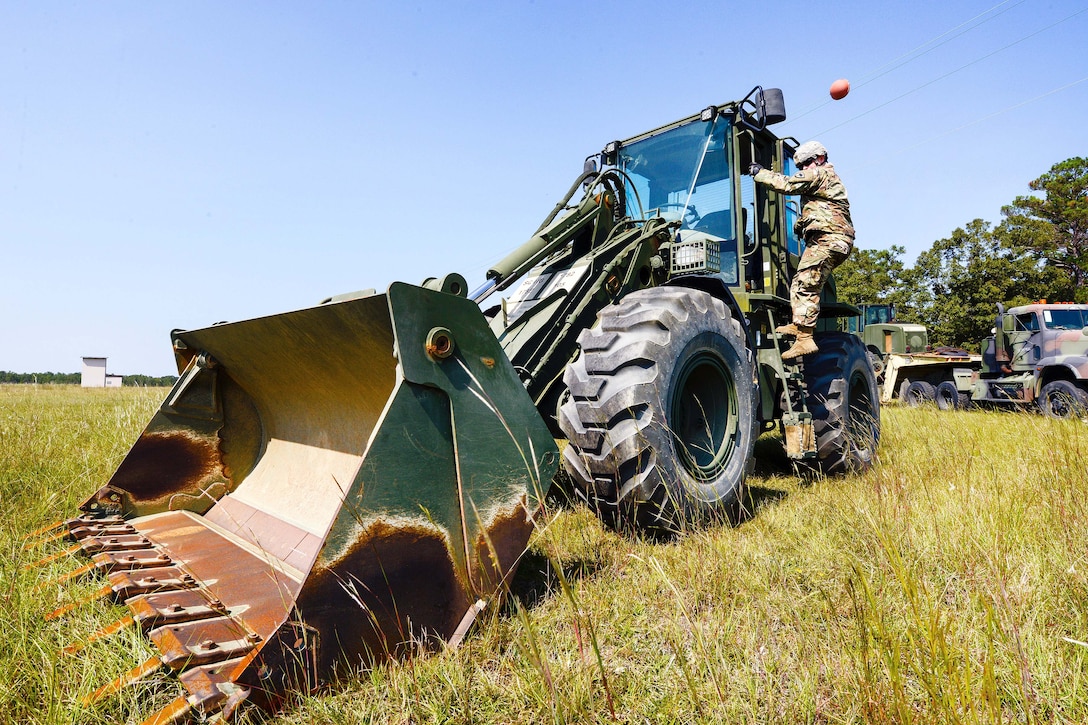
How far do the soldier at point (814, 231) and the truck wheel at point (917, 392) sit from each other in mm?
11119

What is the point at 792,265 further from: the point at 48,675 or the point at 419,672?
the point at 48,675

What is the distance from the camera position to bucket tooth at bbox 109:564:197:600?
2.21 m

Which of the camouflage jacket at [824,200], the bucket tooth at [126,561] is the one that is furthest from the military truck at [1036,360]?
the bucket tooth at [126,561]

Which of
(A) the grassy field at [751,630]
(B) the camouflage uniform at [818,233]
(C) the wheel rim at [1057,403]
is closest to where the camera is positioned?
(A) the grassy field at [751,630]

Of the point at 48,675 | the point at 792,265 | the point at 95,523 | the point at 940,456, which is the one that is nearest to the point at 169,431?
the point at 95,523

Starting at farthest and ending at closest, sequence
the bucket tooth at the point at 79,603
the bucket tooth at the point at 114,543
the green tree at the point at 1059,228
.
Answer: the green tree at the point at 1059,228, the bucket tooth at the point at 114,543, the bucket tooth at the point at 79,603

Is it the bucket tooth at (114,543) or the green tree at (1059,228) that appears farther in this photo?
the green tree at (1059,228)

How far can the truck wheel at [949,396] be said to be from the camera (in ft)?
44.3

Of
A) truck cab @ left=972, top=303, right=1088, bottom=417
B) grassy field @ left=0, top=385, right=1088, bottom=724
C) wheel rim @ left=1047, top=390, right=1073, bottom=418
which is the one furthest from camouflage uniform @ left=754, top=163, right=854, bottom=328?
wheel rim @ left=1047, top=390, right=1073, bottom=418

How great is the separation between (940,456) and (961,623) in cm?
395

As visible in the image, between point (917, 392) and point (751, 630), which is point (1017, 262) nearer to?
point (917, 392)

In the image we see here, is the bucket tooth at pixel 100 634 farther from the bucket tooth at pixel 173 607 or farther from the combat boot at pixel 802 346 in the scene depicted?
the combat boot at pixel 802 346

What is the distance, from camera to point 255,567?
2.51m

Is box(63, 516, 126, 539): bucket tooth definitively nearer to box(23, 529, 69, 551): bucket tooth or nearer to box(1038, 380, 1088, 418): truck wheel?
box(23, 529, 69, 551): bucket tooth
